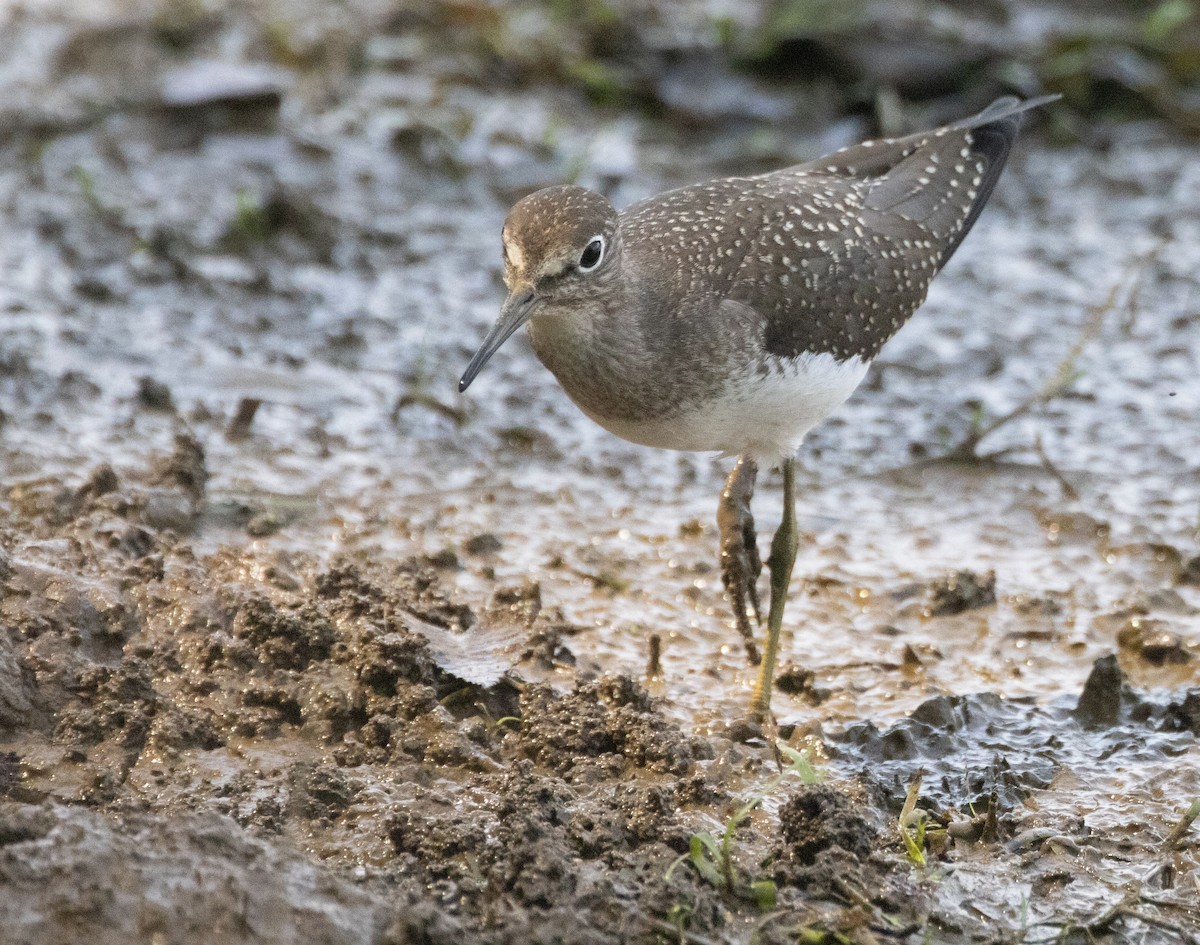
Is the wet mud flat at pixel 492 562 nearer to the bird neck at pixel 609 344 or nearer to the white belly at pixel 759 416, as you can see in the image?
the white belly at pixel 759 416

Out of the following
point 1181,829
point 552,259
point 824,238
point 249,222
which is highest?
point 249,222

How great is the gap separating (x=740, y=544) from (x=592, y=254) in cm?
139

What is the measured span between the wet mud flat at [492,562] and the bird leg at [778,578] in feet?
0.41

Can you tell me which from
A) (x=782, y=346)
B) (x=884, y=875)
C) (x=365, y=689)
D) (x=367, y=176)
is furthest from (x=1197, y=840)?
(x=367, y=176)

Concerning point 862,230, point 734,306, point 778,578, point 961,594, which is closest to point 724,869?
point 778,578

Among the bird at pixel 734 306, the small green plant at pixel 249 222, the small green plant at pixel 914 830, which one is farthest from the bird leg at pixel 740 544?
the small green plant at pixel 249 222

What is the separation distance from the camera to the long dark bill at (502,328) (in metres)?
5.19

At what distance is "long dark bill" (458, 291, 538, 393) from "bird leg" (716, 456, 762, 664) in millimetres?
1293

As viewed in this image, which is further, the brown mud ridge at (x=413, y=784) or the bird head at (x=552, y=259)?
the bird head at (x=552, y=259)

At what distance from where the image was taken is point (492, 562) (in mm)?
6746

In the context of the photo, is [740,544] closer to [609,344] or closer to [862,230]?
[609,344]

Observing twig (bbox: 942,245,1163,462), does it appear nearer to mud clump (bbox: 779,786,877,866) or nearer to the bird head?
the bird head

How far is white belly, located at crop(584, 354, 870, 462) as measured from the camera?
5.66 m

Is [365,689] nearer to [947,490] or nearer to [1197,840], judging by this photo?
[1197,840]
